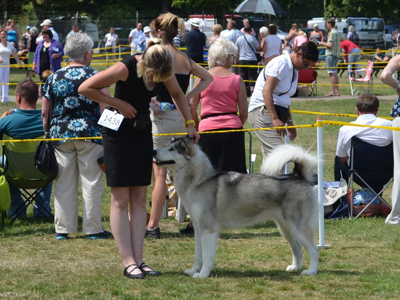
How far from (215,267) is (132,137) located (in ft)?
4.44

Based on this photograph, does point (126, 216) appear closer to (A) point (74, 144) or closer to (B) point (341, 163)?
(A) point (74, 144)

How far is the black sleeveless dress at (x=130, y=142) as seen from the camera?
16.5 ft

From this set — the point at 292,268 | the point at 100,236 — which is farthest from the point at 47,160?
the point at 292,268

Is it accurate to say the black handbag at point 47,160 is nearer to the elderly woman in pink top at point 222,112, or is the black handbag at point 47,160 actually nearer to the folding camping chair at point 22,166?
the folding camping chair at point 22,166

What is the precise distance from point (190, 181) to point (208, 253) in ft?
1.88

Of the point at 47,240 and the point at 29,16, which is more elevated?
the point at 29,16

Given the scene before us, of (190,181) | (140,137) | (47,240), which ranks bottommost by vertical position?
(47,240)

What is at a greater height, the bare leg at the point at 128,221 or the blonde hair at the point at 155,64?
the blonde hair at the point at 155,64

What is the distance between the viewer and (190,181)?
17.7 feet

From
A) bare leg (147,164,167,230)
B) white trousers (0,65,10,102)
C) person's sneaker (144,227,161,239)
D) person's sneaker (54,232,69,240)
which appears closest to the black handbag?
person's sneaker (54,232,69,240)

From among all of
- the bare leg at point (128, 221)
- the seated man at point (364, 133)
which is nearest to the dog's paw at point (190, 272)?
the bare leg at point (128, 221)

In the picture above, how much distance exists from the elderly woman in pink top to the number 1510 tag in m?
1.78

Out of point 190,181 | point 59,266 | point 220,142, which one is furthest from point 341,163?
point 59,266

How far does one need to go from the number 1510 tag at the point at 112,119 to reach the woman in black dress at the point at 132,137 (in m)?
0.05
